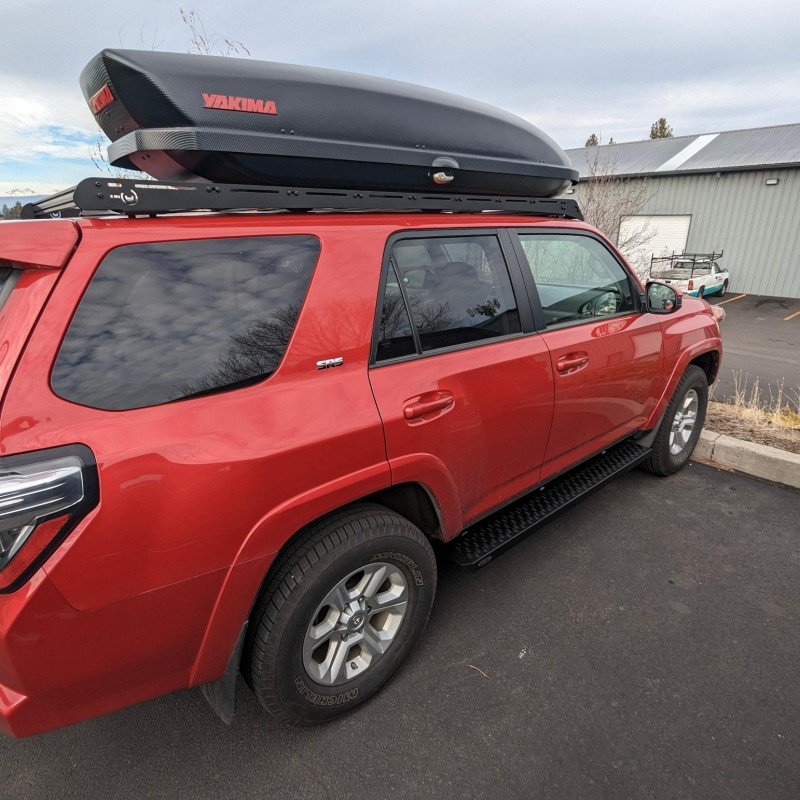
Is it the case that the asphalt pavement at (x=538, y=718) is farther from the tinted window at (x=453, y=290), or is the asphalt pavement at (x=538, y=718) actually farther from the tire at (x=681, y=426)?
the tinted window at (x=453, y=290)

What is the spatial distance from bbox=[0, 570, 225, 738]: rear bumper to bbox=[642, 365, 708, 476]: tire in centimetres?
326

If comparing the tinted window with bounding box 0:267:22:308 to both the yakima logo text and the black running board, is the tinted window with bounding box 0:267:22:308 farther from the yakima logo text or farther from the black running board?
the black running board

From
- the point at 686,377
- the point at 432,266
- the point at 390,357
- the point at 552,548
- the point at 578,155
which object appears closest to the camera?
the point at 390,357

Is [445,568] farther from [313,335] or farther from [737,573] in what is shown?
[313,335]

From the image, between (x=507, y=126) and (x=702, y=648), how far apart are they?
2.67 m

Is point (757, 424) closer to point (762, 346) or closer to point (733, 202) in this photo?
point (762, 346)

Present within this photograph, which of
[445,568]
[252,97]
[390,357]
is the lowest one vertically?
[445,568]

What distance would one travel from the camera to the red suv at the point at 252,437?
1.31m

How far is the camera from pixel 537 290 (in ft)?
8.71

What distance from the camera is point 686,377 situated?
3.77 m

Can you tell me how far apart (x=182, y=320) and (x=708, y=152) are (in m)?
24.5

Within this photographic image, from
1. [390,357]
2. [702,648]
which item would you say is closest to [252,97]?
[390,357]

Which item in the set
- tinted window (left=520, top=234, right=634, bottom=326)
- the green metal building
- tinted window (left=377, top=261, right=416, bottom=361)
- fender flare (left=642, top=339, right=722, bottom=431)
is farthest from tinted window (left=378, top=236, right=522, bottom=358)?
the green metal building

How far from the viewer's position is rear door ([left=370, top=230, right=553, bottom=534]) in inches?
77.5
